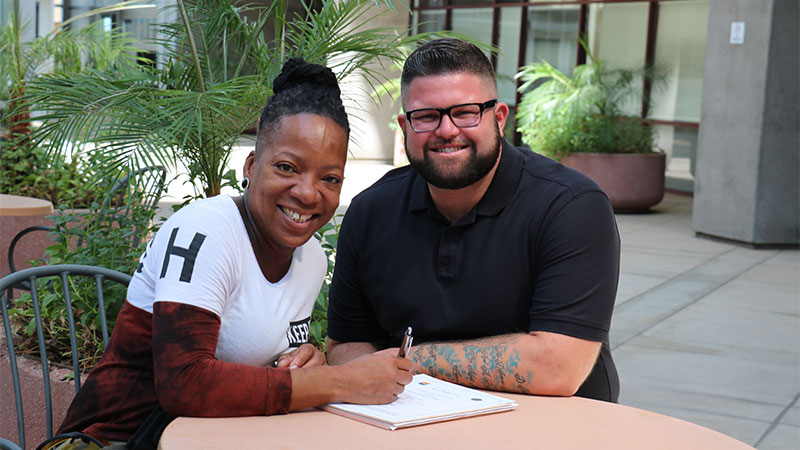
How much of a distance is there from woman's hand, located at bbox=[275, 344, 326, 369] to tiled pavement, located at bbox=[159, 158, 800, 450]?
1.68 m

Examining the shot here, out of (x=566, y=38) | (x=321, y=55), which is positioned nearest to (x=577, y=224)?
(x=321, y=55)

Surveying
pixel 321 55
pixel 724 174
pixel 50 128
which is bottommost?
pixel 724 174

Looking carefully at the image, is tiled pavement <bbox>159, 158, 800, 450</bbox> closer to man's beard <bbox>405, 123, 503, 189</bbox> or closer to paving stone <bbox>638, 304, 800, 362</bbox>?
paving stone <bbox>638, 304, 800, 362</bbox>

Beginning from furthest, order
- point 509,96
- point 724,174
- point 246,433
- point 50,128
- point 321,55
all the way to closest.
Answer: point 509,96
point 724,174
point 321,55
point 50,128
point 246,433

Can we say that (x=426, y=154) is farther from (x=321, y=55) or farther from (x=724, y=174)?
(x=724, y=174)

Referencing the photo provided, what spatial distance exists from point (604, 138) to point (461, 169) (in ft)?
32.1

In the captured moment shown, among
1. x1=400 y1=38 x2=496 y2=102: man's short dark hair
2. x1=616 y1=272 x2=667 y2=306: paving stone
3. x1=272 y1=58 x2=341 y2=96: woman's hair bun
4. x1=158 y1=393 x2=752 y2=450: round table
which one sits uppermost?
x1=400 y1=38 x2=496 y2=102: man's short dark hair

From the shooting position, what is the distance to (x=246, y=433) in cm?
191

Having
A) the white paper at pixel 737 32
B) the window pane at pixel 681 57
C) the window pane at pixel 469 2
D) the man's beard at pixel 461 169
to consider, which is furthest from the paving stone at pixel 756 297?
the window pane at pixel 469 2

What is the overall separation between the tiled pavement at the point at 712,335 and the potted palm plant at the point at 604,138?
1616 mm

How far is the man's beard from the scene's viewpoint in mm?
2629

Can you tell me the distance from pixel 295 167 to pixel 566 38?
1385 cm

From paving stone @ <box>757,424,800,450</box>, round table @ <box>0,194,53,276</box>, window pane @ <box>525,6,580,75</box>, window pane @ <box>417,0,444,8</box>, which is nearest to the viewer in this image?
paving stone @ <box>757,424,800,450</box>

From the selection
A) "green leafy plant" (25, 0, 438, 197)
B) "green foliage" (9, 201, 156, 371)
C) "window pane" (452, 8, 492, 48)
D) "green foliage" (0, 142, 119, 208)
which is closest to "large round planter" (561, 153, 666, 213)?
"window pane" (452, 8, 492, 48)
